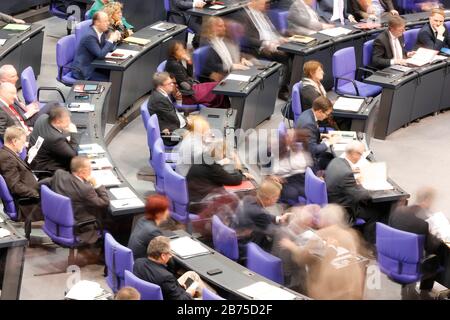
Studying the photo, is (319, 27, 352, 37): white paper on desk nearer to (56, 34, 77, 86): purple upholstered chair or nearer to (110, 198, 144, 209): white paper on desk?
(56, 34, 77, 86): purple upholstered chair

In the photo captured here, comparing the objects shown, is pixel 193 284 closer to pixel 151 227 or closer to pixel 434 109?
pixel 151 227

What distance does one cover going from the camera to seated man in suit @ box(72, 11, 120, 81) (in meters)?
12.0

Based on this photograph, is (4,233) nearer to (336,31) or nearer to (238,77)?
(238,77)

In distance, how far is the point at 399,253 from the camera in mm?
8641

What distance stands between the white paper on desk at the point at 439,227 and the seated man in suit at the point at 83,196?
2.91 m

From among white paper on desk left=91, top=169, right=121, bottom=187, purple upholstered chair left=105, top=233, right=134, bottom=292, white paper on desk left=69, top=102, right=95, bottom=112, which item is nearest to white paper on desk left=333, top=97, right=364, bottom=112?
white paper on desk left=69, top=102, right=95, bottom=112

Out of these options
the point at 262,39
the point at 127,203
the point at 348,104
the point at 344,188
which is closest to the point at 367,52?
the point at 262,39

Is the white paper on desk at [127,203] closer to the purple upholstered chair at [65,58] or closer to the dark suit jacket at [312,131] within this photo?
the dark suit jacket at [312,131]

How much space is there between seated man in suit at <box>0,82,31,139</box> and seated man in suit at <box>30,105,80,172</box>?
1.59 feet

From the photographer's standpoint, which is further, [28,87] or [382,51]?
[382,51]

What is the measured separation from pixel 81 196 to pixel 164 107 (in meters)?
2.42
